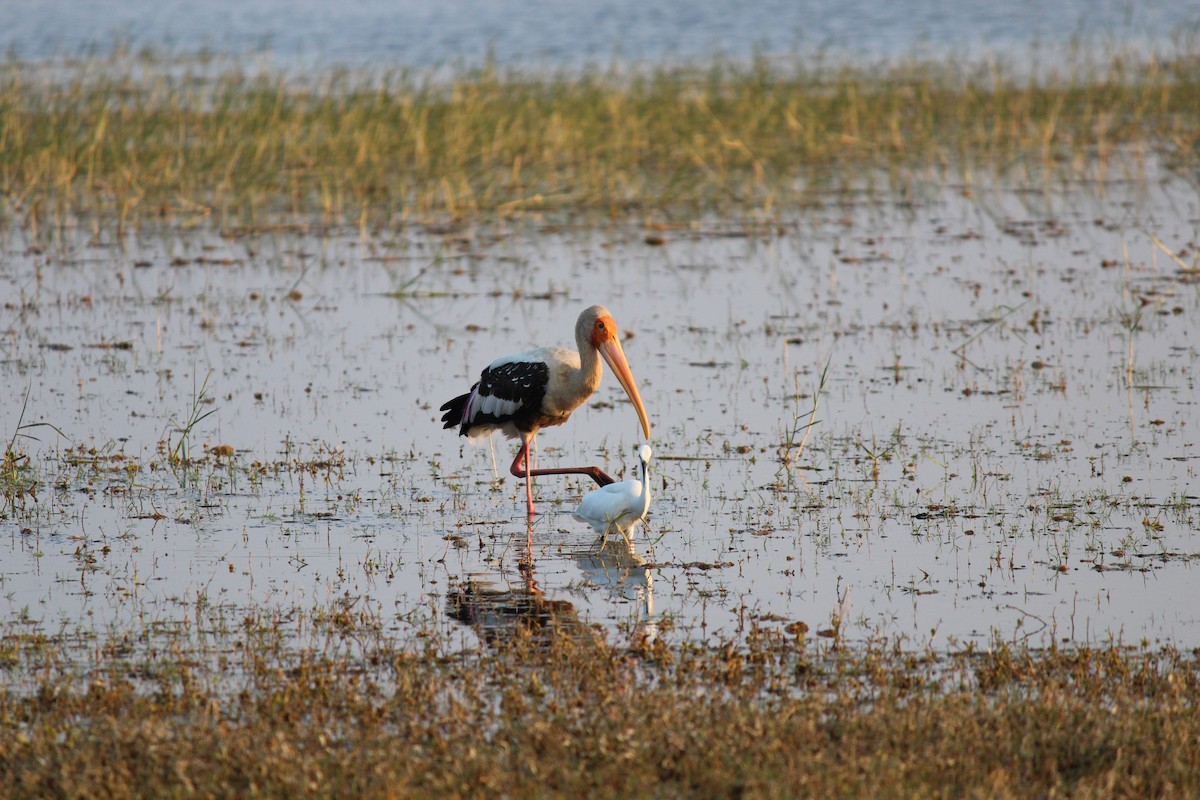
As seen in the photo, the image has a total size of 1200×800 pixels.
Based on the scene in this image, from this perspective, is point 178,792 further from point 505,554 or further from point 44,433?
point 44,433

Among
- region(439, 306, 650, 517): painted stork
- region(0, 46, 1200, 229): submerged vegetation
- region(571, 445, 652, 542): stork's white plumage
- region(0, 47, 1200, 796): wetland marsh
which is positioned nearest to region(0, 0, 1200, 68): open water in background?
region(0, 46, 1200, 229): submerged vegetation

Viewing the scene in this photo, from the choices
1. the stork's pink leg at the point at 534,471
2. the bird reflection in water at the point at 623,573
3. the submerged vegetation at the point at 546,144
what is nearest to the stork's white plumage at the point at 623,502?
the bird reflection in water at the point at 623,573

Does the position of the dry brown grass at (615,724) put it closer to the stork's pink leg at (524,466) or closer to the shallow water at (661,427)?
the shallow water at (661,427)

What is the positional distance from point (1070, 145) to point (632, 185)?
5.64m

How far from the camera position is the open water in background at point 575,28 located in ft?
94.4

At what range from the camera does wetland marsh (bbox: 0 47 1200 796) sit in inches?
184

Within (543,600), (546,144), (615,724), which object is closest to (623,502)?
(543,600)

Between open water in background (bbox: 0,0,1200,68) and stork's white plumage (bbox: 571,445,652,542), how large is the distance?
19766mm

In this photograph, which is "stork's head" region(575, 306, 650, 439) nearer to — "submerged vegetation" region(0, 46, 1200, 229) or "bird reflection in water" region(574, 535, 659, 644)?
"bird reflection in water" region(574, 535, 659, 644)

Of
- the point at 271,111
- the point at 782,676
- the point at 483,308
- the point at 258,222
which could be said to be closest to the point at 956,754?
the point at 782,676

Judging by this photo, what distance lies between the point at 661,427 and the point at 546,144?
8946 mm

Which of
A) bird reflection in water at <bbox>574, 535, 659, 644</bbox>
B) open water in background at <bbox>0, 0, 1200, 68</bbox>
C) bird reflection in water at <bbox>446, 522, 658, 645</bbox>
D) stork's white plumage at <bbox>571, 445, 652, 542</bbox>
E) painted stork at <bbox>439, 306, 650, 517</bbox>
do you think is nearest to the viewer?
bird reflection in water at <bbox>446, 522, 658, 645</bbox>

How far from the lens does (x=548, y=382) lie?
8141mm

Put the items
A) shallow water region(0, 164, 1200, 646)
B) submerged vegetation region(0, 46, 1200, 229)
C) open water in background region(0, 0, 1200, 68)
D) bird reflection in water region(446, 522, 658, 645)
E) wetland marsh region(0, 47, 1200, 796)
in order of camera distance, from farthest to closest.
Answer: open water in background region(0, 0, 1200, 68)
submerged vegetation region(0, 46, 1200, 229)
shallow water region(0, 164, 1200, 646)
bird reflection in water region(446, 522, 658, 645)
wetland marsh region(0, 47, 1200, 796)
